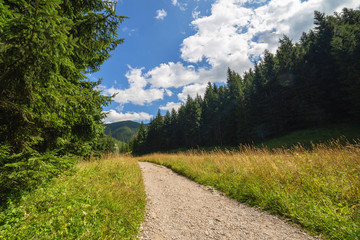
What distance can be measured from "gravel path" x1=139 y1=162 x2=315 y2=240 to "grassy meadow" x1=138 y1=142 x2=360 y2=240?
380 millimetres

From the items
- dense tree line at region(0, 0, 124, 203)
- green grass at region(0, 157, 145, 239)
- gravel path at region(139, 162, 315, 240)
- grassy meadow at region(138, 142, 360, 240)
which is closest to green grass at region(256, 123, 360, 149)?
grassy meadow at region(138, 142, 360, 240)

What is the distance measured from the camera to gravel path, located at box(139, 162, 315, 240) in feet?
9.04

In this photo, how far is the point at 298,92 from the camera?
3102 centimetres

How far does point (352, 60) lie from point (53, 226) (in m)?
38.2

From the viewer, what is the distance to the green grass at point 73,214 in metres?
2.45

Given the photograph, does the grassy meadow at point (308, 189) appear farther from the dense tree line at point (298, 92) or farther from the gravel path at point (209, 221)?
the dense tree line at point (298, 92)

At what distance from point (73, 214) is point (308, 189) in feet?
19.2

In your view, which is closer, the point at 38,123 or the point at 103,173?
the point at 38,123

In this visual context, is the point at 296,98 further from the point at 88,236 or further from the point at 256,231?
the point at 88,236

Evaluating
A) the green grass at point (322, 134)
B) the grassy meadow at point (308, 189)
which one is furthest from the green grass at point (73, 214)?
the green grass at point (322, 134)

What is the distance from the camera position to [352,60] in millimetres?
22828

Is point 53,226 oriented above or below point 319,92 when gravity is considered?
below

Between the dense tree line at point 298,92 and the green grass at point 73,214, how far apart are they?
34756mm

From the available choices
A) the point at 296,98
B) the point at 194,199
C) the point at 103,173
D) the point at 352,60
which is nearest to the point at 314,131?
the point at 296,98
